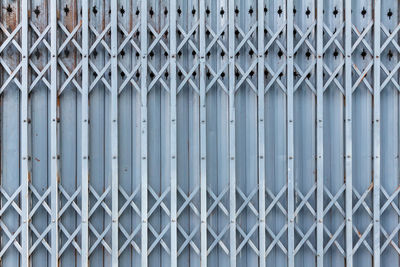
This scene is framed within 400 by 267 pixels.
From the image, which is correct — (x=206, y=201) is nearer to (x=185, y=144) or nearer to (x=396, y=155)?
(x=185, y=144)

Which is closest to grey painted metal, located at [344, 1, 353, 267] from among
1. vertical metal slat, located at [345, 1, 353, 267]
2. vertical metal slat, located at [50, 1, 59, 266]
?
vertical metal slat, located at [345, 1, 353, 267]

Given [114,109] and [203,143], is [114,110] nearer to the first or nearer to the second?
[114,109]

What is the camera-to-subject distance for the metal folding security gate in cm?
271

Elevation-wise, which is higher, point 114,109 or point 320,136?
point 114,109

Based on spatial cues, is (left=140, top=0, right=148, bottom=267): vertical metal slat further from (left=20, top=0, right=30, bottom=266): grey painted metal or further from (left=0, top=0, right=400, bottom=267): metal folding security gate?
(left=20, top=0, right=30, bottom=266): grey painted metal

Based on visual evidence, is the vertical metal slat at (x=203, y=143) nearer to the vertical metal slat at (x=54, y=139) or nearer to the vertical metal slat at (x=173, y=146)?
the vertical metal slat at (x=173, y=146)

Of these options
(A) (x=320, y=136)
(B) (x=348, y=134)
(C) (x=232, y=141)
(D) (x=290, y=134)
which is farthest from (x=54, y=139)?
(B) (x=348, y=134)

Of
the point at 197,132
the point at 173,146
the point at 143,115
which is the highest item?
the point at 143,115

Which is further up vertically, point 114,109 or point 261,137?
point 114,109

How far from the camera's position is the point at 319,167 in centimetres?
278

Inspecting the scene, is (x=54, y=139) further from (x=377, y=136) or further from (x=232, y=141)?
(x=377, y=136)

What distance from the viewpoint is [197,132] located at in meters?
2.79

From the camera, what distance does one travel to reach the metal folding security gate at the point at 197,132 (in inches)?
107

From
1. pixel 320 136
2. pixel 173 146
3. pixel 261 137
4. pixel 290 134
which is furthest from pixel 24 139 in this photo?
pixel 320 136
